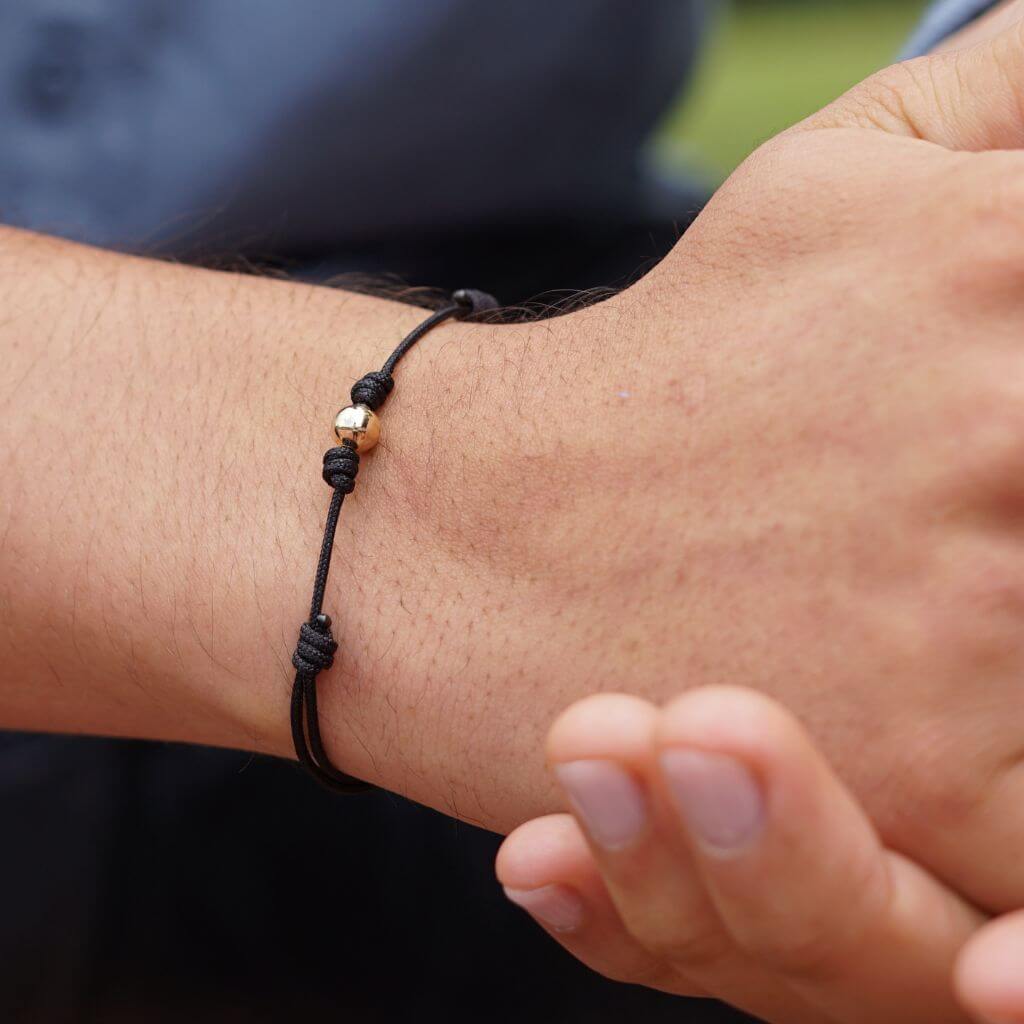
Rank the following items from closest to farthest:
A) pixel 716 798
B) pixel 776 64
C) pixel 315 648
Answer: pixel 716 798
pixel 315 648
pixel 776 64

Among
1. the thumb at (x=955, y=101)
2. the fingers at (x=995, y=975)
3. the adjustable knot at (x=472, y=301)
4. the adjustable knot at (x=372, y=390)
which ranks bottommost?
the fingers at (x=995, y=975)

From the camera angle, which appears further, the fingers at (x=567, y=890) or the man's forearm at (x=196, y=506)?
the man's forearm at (x=196, y=506)

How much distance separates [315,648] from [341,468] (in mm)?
124

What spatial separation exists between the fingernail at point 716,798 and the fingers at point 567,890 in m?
0.11

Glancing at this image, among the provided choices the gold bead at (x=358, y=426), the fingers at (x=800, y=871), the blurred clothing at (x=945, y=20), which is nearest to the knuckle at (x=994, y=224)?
the fingers at (x=800, y=871)

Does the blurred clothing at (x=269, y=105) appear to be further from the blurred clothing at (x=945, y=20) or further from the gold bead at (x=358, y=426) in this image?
the gold bead at (x=358, y=426)

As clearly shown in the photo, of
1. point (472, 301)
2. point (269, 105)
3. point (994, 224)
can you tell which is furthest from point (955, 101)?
point (269, 105)

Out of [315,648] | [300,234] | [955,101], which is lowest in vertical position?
[315,648]

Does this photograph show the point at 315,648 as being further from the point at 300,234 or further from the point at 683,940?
the point at 300,234

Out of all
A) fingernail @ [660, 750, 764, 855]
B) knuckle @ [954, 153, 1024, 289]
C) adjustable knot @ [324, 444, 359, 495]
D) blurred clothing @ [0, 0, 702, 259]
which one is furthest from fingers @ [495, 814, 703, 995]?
blurred clothing @ [0, 0, 702, 259]

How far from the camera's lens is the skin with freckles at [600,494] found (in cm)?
59

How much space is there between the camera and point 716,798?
0.50 metres

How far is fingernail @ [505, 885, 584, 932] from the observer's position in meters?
0.63

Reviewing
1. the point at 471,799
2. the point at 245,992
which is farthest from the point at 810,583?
the point at 245,992
